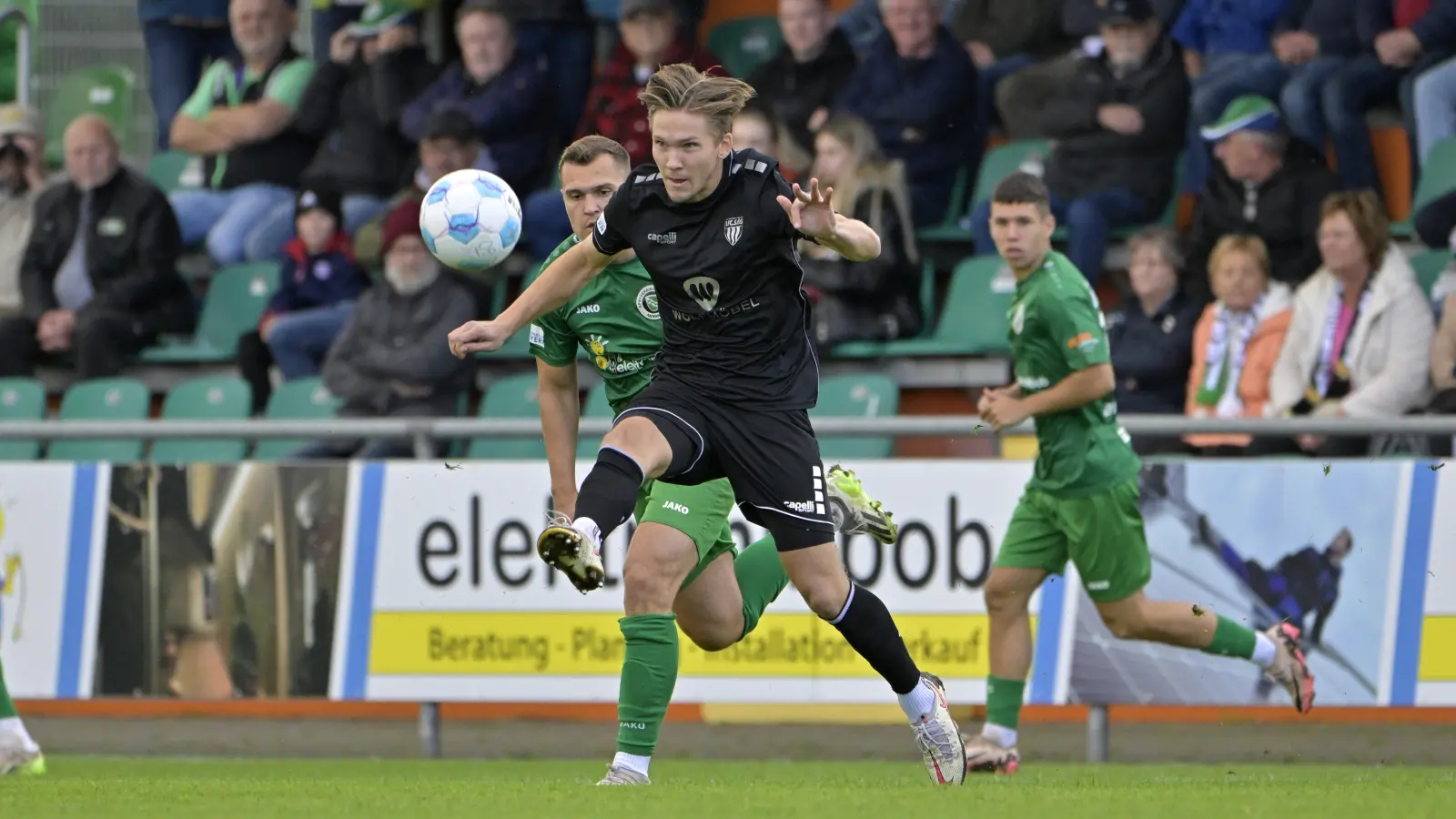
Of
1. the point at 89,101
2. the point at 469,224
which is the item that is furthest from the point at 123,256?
the point at 469,224

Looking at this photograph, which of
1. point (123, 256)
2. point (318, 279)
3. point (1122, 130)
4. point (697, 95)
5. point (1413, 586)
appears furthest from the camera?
point (123, 256)

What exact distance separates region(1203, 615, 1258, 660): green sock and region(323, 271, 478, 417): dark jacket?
5.14 metres

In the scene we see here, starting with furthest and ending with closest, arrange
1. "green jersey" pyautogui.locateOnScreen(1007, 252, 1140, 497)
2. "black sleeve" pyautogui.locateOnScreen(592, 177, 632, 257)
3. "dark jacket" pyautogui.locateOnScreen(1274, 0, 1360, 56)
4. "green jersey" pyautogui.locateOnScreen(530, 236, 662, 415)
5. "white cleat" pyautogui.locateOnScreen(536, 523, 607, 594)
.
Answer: "dark jacket" pyautogui.locateOnScreen(1274, 0, 1360, 56) → "green jersey" pyautogui.locateOnScreen(1007, 252, 1140, 497) → "green jersey" pyautogui.locateOnScreen(530, 236, 662, 415) → "black sleeve" pyautogui.locateOnScreen(592, 177, 632, 257) → "white cleat" pyautogui.locateOnScreen(536, 523, 607, 594)

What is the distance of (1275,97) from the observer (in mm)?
11547

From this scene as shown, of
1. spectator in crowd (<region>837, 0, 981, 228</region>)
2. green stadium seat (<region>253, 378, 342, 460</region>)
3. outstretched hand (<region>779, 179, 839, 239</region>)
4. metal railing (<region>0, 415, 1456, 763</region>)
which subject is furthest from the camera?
green stadium seat (<region>253, 378, 342, 460</region>)

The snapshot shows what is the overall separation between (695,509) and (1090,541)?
2.08 m

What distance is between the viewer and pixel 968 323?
11.9 meters

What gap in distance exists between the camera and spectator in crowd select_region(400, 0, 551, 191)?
13.2 m

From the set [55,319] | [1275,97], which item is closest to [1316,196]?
[1275,97]

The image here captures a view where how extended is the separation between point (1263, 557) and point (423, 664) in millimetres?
3861

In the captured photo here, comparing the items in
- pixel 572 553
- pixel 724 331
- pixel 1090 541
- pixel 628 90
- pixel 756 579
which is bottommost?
pixel 756 579

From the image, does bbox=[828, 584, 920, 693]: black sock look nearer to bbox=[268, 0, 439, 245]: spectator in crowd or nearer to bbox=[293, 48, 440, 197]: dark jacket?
bbox=[268, 0, 439, 245]: spectator in crowd

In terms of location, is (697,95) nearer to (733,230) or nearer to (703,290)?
(733,230)

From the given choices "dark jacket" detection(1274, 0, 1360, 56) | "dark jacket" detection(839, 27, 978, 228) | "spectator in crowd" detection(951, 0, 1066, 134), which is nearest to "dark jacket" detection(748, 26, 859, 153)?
"dark jacket" detection(839, 27, 978, 228)
